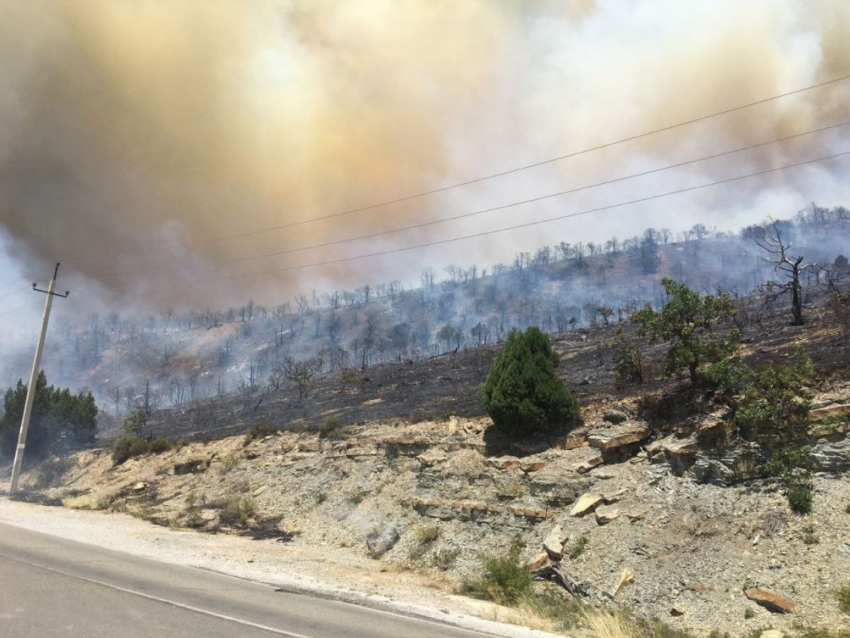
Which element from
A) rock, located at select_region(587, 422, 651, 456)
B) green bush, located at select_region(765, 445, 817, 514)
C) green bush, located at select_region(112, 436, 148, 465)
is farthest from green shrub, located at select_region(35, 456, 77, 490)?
green bush, located at select_region(765, 445, 817, 514)

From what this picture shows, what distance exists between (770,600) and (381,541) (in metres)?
10.8

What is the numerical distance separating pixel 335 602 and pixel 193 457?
22122 millimetres

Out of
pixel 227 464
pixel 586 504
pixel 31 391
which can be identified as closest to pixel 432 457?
pixel 586 504

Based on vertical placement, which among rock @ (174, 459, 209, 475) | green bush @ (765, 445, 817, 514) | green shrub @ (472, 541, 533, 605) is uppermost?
green bush @ (765, 445, 817, 514)

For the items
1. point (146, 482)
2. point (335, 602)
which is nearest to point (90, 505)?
point (146, 482)

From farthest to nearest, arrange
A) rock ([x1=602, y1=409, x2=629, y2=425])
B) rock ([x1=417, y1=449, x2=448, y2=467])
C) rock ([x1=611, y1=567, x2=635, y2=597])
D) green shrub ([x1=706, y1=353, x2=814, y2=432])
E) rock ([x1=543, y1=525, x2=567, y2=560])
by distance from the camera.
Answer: rock ([x1=417, y1=449, x2=448, y2=467]), rock ([x1=602, y1=409, x2=629, y2=425]), rock ([x1=543, y1=525, x2=567, y2=560]), green shrub ([x1=706, y1=353, x2=814, y2=432]), rock ([x1=611, y1=567, x2=635, y2=597])

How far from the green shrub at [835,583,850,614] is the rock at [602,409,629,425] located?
7798 mm

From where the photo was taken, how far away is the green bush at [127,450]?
32.7 meters

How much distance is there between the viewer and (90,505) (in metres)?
23.0

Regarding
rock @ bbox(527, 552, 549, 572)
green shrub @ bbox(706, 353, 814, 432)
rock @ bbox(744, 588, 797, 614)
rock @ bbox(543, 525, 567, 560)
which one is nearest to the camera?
rock @ bbox(744, 588, 797, 614)

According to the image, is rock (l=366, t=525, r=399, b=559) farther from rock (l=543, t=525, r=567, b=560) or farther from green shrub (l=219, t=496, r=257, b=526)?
green shrub (l=219, t=496, r=257, b=526)

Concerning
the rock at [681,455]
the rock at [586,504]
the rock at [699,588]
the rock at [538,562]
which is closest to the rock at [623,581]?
the rock at [699,588]

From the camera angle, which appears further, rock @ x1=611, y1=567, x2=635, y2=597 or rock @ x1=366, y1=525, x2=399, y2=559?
rock @ x1=366, y1=525, x2=399, y2=559

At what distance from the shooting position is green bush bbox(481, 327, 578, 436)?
18438 millimetres
